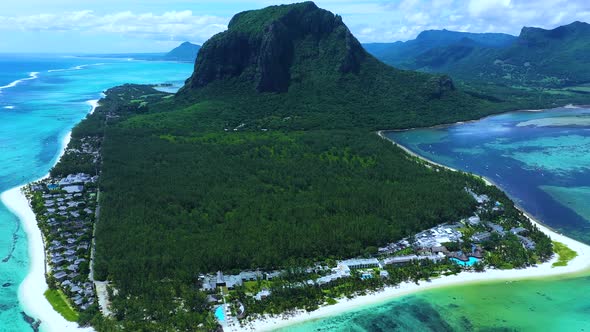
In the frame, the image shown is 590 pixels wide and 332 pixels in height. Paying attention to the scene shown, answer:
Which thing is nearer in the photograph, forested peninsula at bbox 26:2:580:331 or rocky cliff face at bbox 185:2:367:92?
forested peninsula at bbox 26:2:580:331

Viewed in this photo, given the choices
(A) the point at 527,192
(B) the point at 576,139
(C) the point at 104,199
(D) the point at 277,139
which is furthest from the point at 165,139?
(B) the point at 576,139

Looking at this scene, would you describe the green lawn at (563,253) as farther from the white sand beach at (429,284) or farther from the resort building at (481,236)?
the resort building at (481,236)

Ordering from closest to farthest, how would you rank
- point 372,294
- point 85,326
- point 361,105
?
point 85,326, point 372,294, point 361,105

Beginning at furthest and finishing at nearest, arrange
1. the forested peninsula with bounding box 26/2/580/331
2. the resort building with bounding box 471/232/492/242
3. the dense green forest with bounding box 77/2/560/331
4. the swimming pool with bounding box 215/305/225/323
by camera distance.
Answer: the resort building with bounding box 471/232/492/242 → the dense green forest with bounding box 77/2/560/331 → the forested peninsula with bounding box 26/2/580/331 → the swimming pool with bounding box 215/305/225/323

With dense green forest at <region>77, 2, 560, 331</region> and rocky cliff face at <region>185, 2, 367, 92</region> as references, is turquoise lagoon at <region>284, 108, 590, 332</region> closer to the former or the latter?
dense green forest at <region>77, 2, 560, 331</region>

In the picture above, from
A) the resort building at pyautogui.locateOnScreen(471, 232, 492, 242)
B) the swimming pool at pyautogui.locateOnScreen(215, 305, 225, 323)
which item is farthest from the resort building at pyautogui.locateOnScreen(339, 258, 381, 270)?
the swimming pool at pyautogui.locateOnScreen(215, 305, 225, 323)

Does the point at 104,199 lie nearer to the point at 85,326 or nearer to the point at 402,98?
the point at 85,326

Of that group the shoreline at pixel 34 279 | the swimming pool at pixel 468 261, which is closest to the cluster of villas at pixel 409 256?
the swimming pool at pixel 468 261
